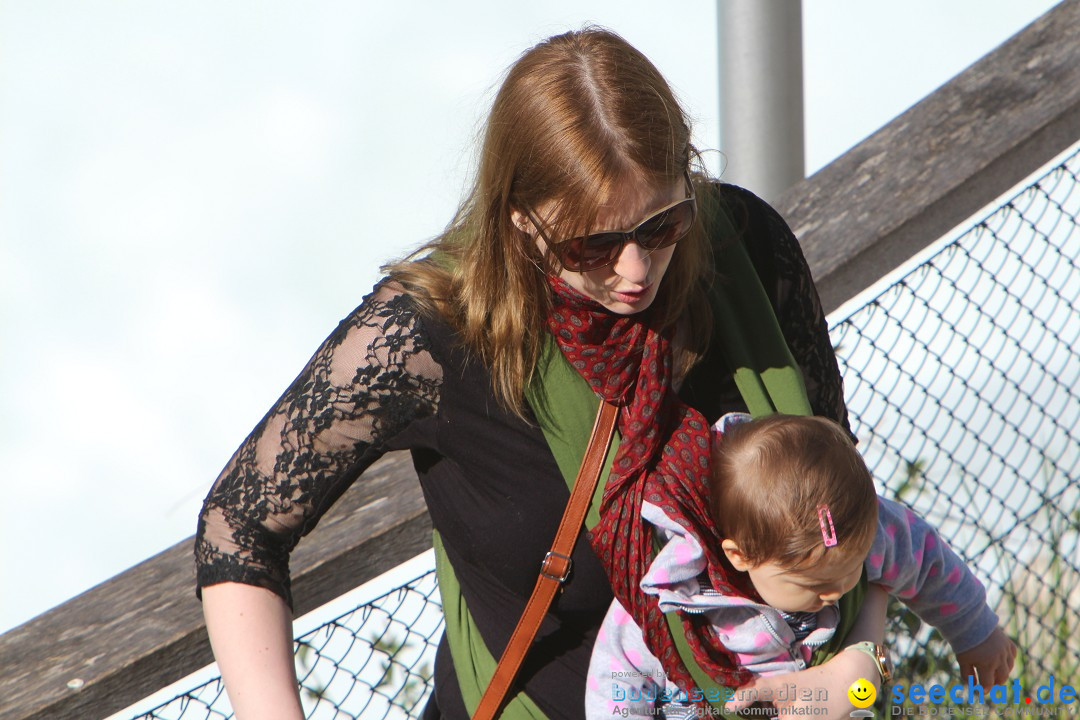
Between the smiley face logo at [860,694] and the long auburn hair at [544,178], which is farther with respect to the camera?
the smiley face logo at [860,694]

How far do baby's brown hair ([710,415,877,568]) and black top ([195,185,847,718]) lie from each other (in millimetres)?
226

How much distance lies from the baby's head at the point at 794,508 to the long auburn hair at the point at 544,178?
24cm

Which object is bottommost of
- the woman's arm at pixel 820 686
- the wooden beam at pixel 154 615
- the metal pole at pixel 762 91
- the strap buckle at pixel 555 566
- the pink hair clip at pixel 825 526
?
the woman's arm at pixel 820 686

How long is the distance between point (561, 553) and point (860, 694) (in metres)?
0.51

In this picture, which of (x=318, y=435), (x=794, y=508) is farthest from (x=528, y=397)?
(x=794, y=508)

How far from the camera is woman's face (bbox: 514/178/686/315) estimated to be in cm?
153

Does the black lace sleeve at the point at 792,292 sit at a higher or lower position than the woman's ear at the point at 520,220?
lower

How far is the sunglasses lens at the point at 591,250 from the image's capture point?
5.04ft

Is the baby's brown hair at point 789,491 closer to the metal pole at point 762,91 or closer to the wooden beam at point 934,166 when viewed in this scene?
the wooden beam at point 934,166

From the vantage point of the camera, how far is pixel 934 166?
2201 millimetres

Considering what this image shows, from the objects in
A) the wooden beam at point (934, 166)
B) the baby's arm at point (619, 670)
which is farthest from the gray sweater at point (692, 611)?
the wooden beam at point (934, 166)

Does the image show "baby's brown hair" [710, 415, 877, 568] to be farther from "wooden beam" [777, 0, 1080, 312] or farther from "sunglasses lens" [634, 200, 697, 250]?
"wooden beam" [777, 0, 1080, 312]

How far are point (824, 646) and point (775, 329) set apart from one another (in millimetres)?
501

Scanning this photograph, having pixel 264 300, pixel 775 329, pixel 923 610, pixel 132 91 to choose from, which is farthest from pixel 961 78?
pixel 132 91
